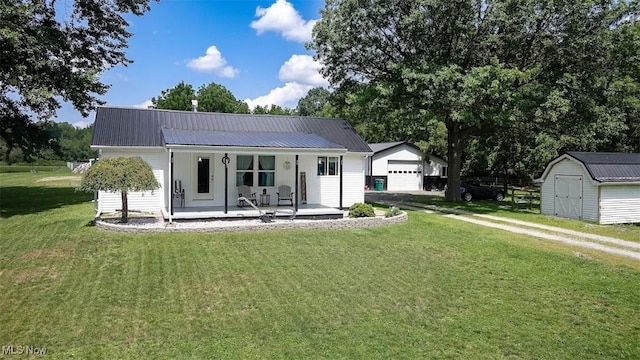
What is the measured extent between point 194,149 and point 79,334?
9.05 metres

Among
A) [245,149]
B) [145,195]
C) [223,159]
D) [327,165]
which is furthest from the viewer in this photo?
[327,165]

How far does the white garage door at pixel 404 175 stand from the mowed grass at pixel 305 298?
79.4 ft

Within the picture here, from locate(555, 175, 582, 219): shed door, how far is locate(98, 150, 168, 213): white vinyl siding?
1768 centimetres

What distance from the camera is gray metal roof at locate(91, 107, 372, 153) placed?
16781 mm

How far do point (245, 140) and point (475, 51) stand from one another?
13.4 m

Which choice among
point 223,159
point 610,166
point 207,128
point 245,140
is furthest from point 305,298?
point 610,166

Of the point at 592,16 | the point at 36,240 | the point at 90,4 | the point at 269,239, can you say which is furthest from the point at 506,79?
the point at 90,4

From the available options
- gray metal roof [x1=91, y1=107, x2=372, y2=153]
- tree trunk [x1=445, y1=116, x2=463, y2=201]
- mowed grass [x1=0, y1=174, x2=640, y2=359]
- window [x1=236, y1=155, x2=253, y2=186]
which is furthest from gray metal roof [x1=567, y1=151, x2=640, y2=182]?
window [x1=236, y1=155, x2=253, y2=186]

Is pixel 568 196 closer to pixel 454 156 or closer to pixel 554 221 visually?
pixel 554 221

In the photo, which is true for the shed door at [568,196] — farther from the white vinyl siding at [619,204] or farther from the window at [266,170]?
the window at [266,170]

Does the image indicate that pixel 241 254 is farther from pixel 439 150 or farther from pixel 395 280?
pixel 439 150

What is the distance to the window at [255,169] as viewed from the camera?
17797 mm

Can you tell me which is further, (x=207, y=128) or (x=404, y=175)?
(x=404, y=175)

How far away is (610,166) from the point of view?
1925cm
